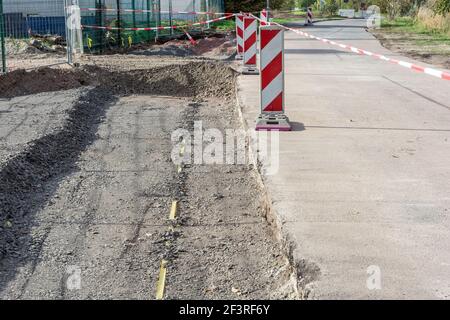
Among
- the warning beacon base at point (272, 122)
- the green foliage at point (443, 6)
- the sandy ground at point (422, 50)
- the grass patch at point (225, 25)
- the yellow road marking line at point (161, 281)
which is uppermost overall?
the green foliage at point (443, 6)

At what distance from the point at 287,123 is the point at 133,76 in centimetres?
679

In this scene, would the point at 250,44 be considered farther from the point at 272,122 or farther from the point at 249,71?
the point at 272,122

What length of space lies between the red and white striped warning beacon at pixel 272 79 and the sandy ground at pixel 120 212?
1.39 meters

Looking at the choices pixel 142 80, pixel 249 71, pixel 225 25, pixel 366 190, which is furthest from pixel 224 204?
pixel 225 25

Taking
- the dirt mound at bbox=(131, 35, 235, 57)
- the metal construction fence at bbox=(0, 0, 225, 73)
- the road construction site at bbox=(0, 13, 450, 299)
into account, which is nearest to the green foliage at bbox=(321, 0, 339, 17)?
the dirt mound at bbox=(131, 35, 235, 57)

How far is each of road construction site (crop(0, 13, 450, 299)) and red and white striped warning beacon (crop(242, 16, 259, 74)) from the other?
10.2 feet

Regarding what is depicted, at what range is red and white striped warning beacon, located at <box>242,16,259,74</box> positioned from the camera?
14.9 meters

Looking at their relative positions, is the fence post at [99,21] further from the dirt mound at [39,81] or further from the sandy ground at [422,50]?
the sandy ground at [422,50]

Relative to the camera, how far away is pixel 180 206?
6.57 meters

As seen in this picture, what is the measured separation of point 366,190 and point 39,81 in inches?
366

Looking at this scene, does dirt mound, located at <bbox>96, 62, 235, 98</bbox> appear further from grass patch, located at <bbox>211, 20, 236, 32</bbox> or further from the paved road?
grass patch, located at <bbox>211, 20, 236, 32</bbox>

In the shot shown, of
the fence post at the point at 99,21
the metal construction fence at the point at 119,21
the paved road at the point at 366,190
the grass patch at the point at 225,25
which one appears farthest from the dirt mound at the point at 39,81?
the grass patch at the point at 225,25

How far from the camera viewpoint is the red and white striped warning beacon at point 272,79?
29.5 ft
